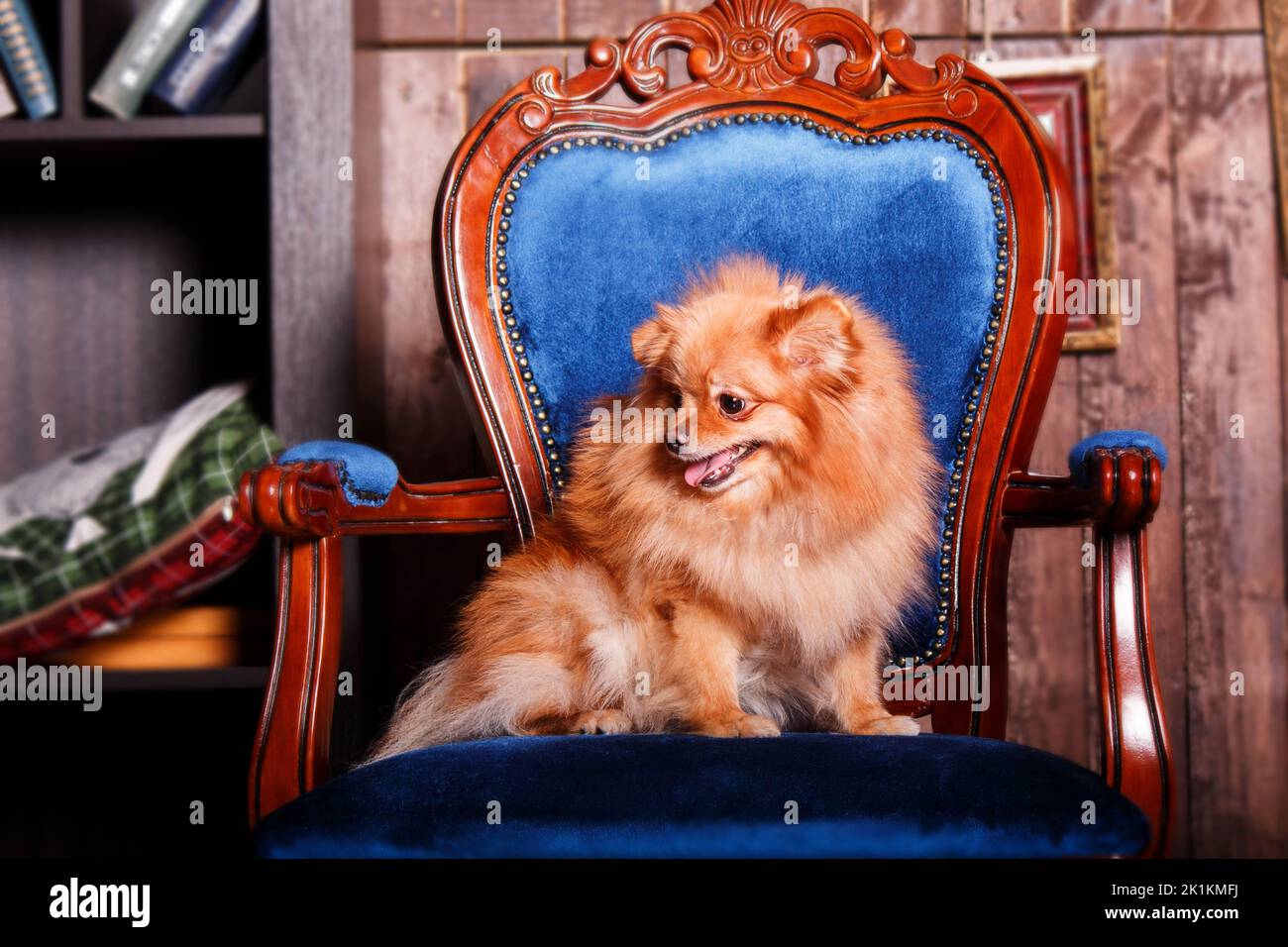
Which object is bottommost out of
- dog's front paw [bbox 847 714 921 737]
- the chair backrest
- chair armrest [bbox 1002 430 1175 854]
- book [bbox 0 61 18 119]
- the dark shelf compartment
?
dog's front paw [bbox 847 714 921 737]

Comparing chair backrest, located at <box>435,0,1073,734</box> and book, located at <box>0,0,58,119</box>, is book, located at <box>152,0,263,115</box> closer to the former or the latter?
book, located at <box>0,0,58,119</box>

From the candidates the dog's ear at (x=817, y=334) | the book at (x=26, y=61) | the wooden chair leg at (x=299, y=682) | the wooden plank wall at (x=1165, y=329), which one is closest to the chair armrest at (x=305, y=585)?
the wooden chair leg at (x=299, y=682)

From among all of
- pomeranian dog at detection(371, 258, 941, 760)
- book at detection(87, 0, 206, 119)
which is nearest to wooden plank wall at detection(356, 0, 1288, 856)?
book at detection(87, 0, 206, 119)

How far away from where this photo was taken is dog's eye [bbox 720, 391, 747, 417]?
1.50 m

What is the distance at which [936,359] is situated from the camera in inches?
71.9

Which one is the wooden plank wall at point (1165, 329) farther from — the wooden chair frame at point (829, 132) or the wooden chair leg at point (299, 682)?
the wooden chair leg at point (299, 682)

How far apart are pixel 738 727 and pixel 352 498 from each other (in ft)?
1.90

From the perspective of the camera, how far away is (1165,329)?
250 cm

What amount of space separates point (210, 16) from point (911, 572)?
161cm

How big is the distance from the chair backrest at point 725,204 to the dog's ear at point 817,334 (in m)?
0.31

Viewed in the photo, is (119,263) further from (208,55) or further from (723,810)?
(723,810)

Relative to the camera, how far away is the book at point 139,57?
211 cm

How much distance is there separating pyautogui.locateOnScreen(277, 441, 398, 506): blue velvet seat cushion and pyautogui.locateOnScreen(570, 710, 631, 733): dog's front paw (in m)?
0.40

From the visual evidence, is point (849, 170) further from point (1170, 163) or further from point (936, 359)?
point (1170, 163)
